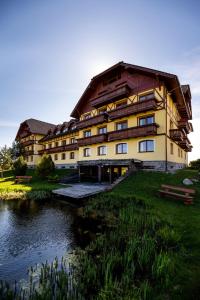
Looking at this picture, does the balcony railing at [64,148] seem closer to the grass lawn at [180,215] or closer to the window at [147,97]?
the window at [147,97]

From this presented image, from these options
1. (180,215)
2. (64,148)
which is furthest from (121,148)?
(180,215)

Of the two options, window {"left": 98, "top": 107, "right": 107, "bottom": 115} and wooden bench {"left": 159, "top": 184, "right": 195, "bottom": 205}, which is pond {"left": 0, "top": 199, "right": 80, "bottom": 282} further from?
window {"left": 98, "top": 107, "right": 107, "bottom": 115}

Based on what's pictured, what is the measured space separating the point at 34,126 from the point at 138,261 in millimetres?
45146

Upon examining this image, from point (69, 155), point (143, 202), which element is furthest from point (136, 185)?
point (69, 155)

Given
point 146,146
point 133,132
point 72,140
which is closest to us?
point 146,146

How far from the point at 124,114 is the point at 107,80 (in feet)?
24.9

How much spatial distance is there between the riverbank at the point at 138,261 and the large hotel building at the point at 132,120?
1020cm

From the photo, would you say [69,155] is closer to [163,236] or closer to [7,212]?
[7,212]

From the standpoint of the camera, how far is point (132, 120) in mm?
22312

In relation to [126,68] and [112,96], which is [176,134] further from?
[126,68]

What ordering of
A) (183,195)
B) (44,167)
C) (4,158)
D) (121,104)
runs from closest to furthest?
(183,195) < (121,104) < (44,167) < (4,158)

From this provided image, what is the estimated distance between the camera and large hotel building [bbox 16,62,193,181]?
1966 cm

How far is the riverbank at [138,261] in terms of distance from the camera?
4.03 m

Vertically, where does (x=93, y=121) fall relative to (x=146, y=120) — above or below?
above
